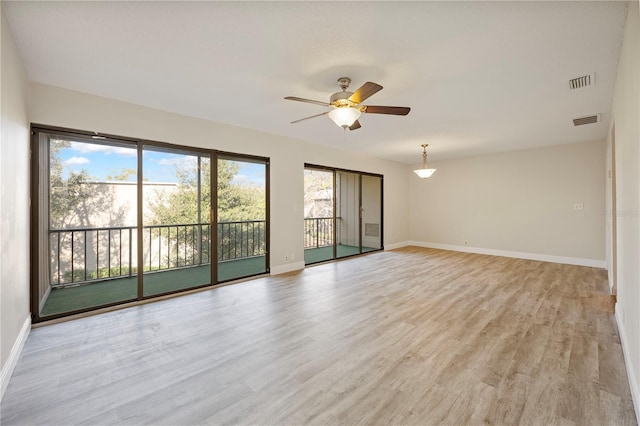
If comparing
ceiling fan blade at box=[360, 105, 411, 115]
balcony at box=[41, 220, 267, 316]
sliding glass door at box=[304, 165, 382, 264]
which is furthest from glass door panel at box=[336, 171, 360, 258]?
ceiling fan blade at box=[360, 105, 411, 115]

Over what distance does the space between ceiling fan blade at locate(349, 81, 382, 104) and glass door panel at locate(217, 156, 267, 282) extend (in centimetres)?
267

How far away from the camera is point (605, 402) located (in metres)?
1.79

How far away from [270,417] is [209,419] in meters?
0.36

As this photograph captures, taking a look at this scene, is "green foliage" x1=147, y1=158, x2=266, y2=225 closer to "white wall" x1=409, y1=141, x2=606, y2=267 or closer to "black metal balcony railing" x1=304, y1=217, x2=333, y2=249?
"black metal balcony railing" x1=304, y1=217, x2=333, y2=249

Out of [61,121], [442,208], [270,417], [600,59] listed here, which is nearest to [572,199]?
[442,208]

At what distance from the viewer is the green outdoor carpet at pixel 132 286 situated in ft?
11.9

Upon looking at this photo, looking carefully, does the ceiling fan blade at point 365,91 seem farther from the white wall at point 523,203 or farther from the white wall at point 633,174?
the white wall at point 523,203

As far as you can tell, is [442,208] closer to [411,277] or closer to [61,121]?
[411,277]

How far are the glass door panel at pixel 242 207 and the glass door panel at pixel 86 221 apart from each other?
4.20 feet

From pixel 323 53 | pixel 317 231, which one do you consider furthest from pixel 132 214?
pixel 317 231

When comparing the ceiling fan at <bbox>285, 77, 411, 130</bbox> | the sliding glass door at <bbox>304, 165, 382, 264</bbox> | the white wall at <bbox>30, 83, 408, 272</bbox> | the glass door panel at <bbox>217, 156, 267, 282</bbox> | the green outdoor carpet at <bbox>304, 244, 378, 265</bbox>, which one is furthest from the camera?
the sliding glass door at <bbox>304, 165, 382, 264</bbox>

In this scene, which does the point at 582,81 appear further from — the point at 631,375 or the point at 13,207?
the point at 13,207

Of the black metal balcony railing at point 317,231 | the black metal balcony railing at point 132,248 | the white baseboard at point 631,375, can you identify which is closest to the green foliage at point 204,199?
the black metal balcony railing at point 132,248

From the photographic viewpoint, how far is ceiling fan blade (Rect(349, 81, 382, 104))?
244 centimetres
